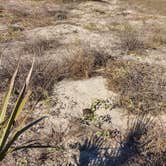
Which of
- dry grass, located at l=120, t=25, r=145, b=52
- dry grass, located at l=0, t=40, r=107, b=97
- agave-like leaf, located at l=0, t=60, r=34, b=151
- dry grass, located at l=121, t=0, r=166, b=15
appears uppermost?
agave-like leaf, located at l=0, t=60, r=34, b=151

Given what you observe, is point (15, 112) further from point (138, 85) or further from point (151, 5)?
point (151, 5)

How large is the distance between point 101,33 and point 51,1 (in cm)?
285

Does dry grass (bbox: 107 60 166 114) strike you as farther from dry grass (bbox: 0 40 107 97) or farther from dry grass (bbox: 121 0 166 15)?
dry grass (bbox: 121 0 166 15)

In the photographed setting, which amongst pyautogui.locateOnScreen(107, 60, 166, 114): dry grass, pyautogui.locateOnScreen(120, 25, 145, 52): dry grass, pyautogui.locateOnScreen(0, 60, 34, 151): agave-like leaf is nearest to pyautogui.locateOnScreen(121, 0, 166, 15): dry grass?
pyautogui.locateOnScreen(120, 25, 145, 52): dry grass

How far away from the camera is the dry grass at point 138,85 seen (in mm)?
5199

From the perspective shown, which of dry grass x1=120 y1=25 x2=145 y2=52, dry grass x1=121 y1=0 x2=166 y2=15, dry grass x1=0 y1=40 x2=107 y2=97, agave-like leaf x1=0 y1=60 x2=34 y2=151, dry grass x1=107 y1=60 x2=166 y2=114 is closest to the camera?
agave-like leaf x1=0 y1=60 x2=34 y2=151

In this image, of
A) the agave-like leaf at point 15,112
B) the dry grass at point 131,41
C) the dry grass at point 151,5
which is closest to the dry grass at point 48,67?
the dry grass at point 131,41

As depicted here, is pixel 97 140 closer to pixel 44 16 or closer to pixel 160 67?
pixel 160 67

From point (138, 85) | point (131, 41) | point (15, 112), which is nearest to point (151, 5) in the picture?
point (131, 41)

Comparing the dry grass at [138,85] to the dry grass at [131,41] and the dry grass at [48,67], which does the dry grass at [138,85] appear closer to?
the dry grass at [48,67]

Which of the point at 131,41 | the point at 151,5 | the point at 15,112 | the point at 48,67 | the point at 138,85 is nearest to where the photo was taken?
the point at 15,112

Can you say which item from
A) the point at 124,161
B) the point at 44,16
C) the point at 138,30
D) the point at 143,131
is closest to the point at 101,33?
the point at 138,30

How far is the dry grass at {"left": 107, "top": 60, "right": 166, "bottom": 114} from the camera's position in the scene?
5.20 meters

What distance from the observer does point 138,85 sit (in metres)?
5.64
